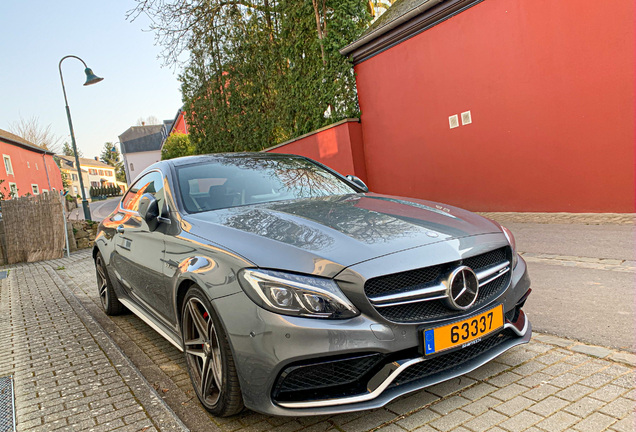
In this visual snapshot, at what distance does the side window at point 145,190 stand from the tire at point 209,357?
1044 millimetres

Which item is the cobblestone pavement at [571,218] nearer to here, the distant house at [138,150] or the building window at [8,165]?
the building window at [8,165]

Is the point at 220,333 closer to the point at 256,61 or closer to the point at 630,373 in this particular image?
the point at 630,373

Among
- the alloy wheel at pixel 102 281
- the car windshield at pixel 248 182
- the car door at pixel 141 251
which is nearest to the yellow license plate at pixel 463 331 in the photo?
the car windshield at pixel 248 182

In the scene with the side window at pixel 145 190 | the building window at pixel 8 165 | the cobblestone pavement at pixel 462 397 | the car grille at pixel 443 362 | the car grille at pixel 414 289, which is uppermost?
the building window at pixel 8 165

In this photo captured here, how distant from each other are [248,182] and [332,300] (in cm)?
172

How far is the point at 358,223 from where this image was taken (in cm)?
266

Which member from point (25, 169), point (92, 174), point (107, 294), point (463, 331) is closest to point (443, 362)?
point (463, 331)

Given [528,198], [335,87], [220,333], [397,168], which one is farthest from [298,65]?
[220,333]

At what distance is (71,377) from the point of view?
11.3 ft

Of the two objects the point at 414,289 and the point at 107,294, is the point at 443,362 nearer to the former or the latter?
the point at 414,289

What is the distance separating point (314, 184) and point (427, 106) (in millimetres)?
6794

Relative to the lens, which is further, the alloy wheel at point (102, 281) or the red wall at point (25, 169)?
the red wall at point (25, 169)

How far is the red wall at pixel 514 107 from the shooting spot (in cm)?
687

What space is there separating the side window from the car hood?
742 millimetres
